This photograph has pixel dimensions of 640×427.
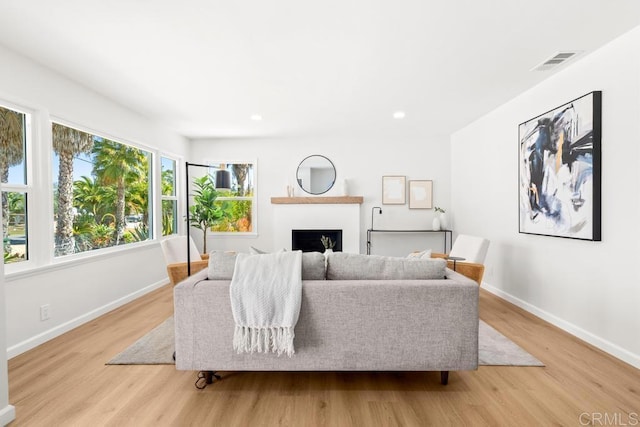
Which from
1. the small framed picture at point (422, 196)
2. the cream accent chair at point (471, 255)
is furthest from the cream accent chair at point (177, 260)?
the small framed picture at point (422, 196)

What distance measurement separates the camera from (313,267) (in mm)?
2180

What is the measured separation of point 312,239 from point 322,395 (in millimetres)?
3828

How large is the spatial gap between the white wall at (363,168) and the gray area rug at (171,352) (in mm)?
2962

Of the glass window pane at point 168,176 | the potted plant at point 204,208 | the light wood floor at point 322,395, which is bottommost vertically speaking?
the light wood floor at point 322,395

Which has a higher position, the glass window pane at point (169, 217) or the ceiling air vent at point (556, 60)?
the ceiling air vent at point (556, 60)

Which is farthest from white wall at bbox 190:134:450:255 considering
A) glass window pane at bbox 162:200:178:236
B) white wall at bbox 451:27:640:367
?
white wall at bbox 451:27:640:367

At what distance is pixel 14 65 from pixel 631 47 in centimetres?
471

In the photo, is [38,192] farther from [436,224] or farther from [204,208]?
[436,224]

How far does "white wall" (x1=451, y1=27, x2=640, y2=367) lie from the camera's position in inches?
96.9

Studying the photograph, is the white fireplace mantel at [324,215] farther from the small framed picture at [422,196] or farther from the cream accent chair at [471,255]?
the cream accent chair at [471,255]

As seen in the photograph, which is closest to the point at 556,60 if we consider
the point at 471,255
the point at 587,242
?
the point at 587,242

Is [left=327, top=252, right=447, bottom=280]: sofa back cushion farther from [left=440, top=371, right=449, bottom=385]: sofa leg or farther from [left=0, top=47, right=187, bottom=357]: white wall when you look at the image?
[left=0, top=47, right=187, bottom=357]: white wall

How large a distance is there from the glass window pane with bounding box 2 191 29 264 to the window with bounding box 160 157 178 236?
223 centimetres

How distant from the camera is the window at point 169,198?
5.14 metres
